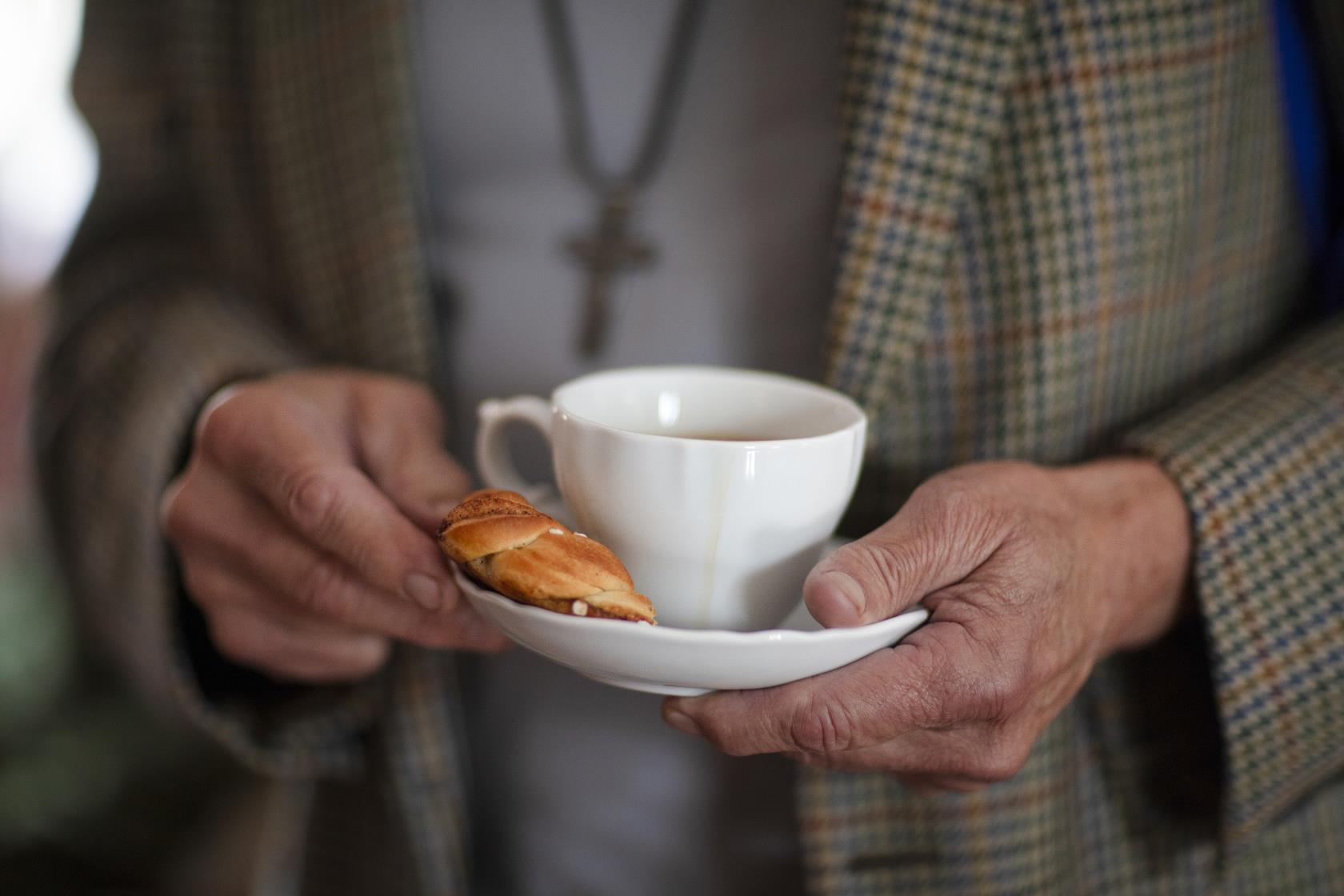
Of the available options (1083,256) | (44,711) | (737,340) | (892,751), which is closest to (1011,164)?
(1083,256)

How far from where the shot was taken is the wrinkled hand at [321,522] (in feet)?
1.60

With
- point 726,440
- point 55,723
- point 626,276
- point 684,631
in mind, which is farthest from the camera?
point 55,723

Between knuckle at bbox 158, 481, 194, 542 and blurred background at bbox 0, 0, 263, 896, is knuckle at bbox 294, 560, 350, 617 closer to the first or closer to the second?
knuckle at bbox 158, 481, 194, 542

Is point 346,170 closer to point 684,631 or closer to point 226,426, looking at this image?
point 226,426

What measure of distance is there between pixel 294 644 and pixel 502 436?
0.23 m

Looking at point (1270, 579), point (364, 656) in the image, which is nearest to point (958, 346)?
point (1270, 579)

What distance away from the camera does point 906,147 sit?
527 millimetres

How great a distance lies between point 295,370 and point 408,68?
247mm

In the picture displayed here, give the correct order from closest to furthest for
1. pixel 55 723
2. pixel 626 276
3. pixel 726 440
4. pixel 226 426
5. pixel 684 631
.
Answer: pixel 684 631
pixel 726 440
pixel 226 426
pixel 626 276
pixel 55 723

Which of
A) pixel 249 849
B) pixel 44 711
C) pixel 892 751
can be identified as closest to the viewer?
pixel 892 751

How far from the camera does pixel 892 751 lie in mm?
463

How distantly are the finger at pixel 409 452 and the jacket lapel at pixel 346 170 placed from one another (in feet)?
0.29

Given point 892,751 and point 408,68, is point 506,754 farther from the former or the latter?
point 408,68

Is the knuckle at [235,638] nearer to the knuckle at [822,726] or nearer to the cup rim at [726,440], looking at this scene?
the cup rim at [726,440]
